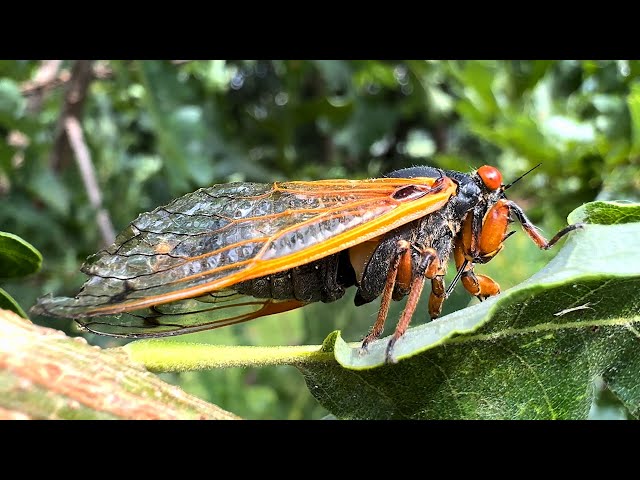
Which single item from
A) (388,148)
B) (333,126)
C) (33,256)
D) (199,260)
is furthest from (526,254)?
(388,148)

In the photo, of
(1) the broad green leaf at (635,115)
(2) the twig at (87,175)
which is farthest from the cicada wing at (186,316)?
(2) the twig at (87,175)

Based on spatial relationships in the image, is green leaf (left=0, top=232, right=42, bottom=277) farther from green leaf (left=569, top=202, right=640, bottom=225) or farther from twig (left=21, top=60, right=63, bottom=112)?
twig (left=21, top=60, right=63, bottom=112)

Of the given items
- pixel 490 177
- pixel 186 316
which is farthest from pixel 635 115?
pixel 186 316

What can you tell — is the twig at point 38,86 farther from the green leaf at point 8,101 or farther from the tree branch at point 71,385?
the tree branch at point 71,385

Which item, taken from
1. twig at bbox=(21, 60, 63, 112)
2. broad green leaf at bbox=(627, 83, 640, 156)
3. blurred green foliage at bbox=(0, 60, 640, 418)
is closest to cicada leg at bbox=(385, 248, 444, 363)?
blurred green foliage at bbox=(0, 60, 640, 418)

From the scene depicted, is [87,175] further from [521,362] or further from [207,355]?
[521,362]

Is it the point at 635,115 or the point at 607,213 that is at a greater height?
the point at 635,115
